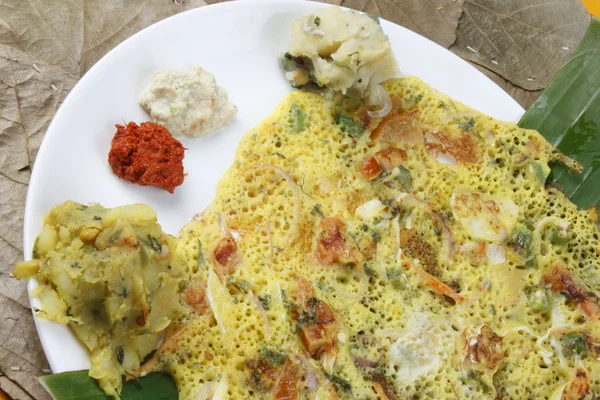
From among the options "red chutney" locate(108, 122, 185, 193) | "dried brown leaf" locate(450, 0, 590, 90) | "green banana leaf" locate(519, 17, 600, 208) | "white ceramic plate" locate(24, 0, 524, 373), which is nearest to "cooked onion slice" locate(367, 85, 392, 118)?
"white ceramic plate" locate(24, 0, 524, 373)

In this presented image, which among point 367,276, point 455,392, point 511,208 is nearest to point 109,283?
point 367,276

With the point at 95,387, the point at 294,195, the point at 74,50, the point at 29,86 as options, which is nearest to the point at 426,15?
the point at 294,195

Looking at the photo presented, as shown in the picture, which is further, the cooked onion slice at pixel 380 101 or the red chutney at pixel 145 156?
the cooked onion slice at pixel 380 101

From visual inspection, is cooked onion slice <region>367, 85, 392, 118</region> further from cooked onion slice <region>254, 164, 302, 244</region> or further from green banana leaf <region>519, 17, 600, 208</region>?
green banana leaf <region>519, 17, 600, 208</region>

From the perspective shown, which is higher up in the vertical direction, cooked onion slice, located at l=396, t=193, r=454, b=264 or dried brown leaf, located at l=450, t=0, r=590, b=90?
dried brown leaf, located at l=450, t=0, r=590, b=90

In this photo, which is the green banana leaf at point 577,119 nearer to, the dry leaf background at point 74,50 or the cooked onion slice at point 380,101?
the cooked onion slice at point 380,101

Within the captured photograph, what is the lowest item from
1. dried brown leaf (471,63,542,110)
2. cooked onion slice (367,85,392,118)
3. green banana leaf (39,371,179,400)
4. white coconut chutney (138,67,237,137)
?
green banana leaf (39,371,179,400)

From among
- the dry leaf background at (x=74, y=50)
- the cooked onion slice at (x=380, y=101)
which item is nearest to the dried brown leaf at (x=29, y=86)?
the dry leaf background at (x=74, y=50)
